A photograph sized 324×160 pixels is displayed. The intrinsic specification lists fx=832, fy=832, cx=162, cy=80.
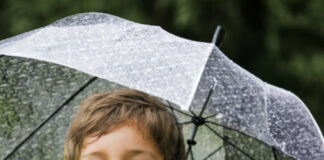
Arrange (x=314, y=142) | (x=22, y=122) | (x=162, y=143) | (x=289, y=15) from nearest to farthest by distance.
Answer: (x=162, y=143), (x=314, y=142), (x=22, y=122), (x=289, y=15)

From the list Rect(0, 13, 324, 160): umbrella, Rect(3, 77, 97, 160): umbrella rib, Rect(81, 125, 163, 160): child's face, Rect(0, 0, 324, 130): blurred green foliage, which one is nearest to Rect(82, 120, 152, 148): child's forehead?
Rect(81, 125, 163, 160): child's face

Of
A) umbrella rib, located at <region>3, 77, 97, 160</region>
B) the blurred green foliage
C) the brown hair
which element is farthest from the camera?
the blurred green foliage

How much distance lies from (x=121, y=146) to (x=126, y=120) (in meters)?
0.11

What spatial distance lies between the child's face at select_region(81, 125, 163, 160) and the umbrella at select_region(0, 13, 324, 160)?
0.14m

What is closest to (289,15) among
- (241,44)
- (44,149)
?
(241,44)

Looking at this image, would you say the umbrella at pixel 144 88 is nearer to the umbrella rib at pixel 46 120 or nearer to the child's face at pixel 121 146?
the umbrella rib at pixel 46 120

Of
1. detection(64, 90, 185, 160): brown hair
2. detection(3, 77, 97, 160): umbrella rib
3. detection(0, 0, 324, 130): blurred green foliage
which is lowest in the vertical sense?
detection(0, 0, 324, 130): blurred green foliage

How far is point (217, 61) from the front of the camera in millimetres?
2201

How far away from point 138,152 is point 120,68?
0.71ft

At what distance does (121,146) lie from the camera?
2.08 metres

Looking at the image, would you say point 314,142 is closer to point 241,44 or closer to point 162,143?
point 162,143

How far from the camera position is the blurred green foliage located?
610 centimetres

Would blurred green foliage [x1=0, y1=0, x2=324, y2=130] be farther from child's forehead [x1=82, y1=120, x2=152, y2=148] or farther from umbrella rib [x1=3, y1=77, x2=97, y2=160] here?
child's forehead [x1=82, y1=120, x2=152, y2=148]

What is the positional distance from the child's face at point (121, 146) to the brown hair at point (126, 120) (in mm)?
22
